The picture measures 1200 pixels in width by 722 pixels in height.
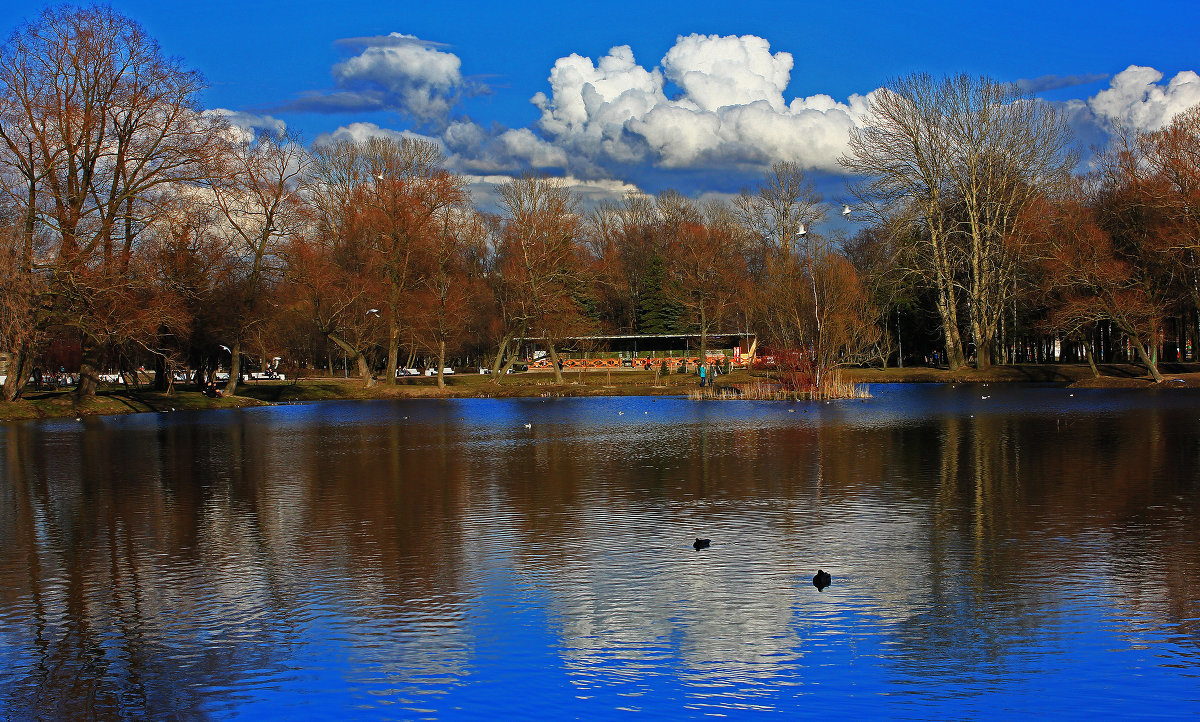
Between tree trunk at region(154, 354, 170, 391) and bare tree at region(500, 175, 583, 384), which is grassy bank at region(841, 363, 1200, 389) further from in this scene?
tree trunk at region(154, 354, 170, 391)

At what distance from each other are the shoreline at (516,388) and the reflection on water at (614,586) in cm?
2770

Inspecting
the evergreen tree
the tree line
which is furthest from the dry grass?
the evergreen tree

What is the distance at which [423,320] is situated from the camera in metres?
60.2

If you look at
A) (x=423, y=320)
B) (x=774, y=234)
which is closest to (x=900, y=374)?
(x=774, y=234)

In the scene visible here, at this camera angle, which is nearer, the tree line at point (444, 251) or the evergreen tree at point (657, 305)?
the tree line at point (444, 251)

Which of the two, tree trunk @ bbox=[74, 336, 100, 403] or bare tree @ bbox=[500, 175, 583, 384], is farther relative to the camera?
bare tree @ bbox=[500, 175, 583, 384]

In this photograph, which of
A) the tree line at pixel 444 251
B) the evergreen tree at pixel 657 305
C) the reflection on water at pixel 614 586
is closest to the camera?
the reflection on water at pixel 614 586

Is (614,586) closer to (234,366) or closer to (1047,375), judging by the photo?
(234,366)

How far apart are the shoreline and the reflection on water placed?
90.9 ft

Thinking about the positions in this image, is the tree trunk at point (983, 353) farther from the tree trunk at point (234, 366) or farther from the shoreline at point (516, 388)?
the tree trunk at point (234, 366)

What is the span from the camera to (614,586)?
34.4 feet

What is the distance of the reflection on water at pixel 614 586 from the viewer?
7.58 metres

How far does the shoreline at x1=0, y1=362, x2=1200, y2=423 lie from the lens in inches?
1843

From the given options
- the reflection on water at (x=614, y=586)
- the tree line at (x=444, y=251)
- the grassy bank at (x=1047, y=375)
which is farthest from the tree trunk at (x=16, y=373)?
the grassy bank at (x=1047, y=375)
